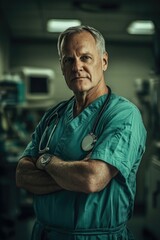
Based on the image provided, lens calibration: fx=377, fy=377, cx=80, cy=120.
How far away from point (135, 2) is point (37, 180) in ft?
8.48

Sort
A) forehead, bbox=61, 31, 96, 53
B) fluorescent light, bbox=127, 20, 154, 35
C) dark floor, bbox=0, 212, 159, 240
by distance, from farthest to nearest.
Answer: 1. fluorescent light, bbox=127, 20, 154, 35
2. dark floor, bbox=0, 212, 159, 240
3. forehead, bbox=61, 31, 96, 53

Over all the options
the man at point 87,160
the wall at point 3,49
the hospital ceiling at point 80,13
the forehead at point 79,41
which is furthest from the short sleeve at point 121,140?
the wall at point 3,49

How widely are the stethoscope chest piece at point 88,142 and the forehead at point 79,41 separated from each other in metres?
0.32

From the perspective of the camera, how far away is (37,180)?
4.67ft

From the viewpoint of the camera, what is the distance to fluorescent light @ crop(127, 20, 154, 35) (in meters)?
4.36

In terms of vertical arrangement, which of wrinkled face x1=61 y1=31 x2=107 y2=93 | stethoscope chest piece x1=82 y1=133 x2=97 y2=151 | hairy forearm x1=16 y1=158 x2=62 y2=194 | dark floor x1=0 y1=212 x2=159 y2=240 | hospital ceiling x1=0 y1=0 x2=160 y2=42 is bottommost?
dark floor x1=0 y1=212 x2=159 y2=240

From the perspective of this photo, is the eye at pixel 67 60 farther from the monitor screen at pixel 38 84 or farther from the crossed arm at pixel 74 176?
the monitor screen at pixel 38 84

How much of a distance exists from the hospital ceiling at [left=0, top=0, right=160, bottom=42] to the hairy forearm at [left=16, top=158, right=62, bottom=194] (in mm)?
1999

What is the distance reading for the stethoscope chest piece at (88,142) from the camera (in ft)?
4.38

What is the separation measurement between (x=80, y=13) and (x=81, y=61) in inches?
108

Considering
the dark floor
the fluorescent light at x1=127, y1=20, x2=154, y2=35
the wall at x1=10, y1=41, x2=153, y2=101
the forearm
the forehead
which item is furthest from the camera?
the wall at x1=10, y1=41, x2=153, y2=101

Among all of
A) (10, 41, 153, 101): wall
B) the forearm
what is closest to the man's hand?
the forearm

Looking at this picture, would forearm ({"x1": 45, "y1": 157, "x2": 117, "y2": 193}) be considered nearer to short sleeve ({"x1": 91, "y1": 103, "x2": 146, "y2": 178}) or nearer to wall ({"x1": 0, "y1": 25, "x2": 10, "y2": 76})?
short sleeve ({"x1": 91, "y1": 103, "x2": 146, "y2": 178})

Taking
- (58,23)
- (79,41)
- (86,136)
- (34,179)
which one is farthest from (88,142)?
(58,23)
